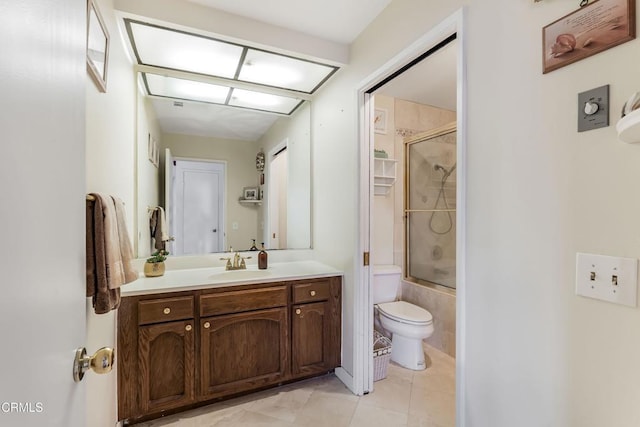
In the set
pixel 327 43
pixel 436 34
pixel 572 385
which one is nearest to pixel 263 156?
pixel 327 43

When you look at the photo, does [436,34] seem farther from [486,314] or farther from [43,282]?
[43,282]

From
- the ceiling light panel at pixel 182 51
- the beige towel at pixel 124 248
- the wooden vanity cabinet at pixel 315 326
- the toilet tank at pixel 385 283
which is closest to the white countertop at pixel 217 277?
the wooden vanity cabinet at pixel 315 326

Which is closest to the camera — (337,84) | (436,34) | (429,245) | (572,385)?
(572,385)

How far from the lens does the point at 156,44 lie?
6.08 ft

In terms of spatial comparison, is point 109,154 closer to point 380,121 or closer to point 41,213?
point 41,213

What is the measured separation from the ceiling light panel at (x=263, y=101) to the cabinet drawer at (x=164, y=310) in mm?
1636

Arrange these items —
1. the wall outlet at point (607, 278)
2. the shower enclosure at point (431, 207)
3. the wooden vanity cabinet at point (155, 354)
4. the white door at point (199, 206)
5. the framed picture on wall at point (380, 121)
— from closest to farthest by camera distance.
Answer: the wall outlet at point (607, 278) < the wooden vanity cabinet at point (155, 354) < the white door at point (199, 206) < the shower enclosure at point (431, 207) < the framed picture on wall at point (380, 121)

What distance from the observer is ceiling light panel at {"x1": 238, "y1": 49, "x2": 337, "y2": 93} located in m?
2.06

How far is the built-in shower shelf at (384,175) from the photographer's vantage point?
295 centimetres

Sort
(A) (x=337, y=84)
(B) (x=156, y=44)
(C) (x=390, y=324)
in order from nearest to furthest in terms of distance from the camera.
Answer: (B) (x=156, y=44) → (A) (x=337, y=84) → (C) (x=390, y=324)

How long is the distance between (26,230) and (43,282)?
0.36 feet

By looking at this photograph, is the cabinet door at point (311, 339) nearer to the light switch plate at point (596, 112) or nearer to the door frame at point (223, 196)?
the door frame at point (223, 196)

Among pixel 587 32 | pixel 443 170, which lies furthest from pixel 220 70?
pixel 443 170

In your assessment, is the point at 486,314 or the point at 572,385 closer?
the point at 572,385
